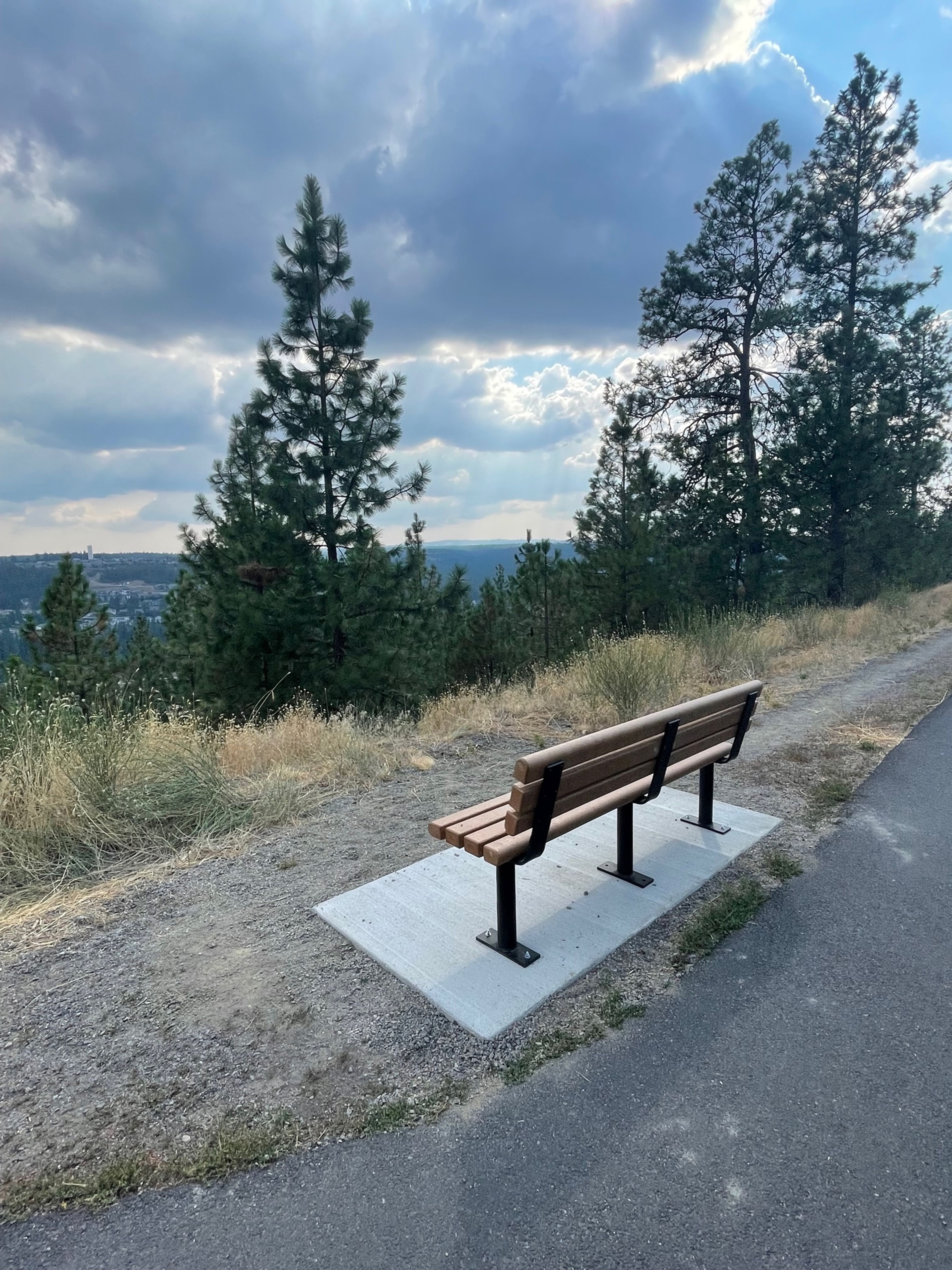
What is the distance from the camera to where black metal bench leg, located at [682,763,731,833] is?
13.6ft

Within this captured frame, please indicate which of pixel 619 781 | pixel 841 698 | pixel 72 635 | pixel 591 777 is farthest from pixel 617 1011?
pixel 72 635

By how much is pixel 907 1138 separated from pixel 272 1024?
2052mm

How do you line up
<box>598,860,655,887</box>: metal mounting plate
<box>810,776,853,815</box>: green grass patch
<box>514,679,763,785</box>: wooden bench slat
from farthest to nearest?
<box>810,776,853,815</box>: green grass patch
<box>598,860,655,887</box>: metal mounting plate
<box>514,679,763,785</box>: wooden bench slat

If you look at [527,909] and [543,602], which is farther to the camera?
[543,602]

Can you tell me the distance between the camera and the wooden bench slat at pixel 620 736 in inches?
106

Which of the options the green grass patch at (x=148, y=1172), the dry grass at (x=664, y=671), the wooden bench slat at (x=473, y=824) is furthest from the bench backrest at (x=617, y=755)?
the dry grass at (x=664, y=671)

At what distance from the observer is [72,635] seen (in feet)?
A: 60.0

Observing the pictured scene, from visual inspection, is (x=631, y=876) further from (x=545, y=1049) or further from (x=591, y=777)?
(x=545, y=1049)

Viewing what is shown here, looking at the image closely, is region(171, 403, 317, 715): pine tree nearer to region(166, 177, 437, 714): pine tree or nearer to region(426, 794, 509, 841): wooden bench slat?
region(166, 177, 437, 714): pine tree

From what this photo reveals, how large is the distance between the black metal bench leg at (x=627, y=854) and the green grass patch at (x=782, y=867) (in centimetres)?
65

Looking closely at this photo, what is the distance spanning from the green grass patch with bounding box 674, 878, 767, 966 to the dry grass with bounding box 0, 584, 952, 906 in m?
2.70

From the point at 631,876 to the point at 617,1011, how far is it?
104cm

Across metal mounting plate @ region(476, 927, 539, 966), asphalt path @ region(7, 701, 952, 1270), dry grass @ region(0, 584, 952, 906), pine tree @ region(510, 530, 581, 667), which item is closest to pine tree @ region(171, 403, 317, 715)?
dry grass @ region(0, 584, 952, 906)

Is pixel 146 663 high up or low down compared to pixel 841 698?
down
